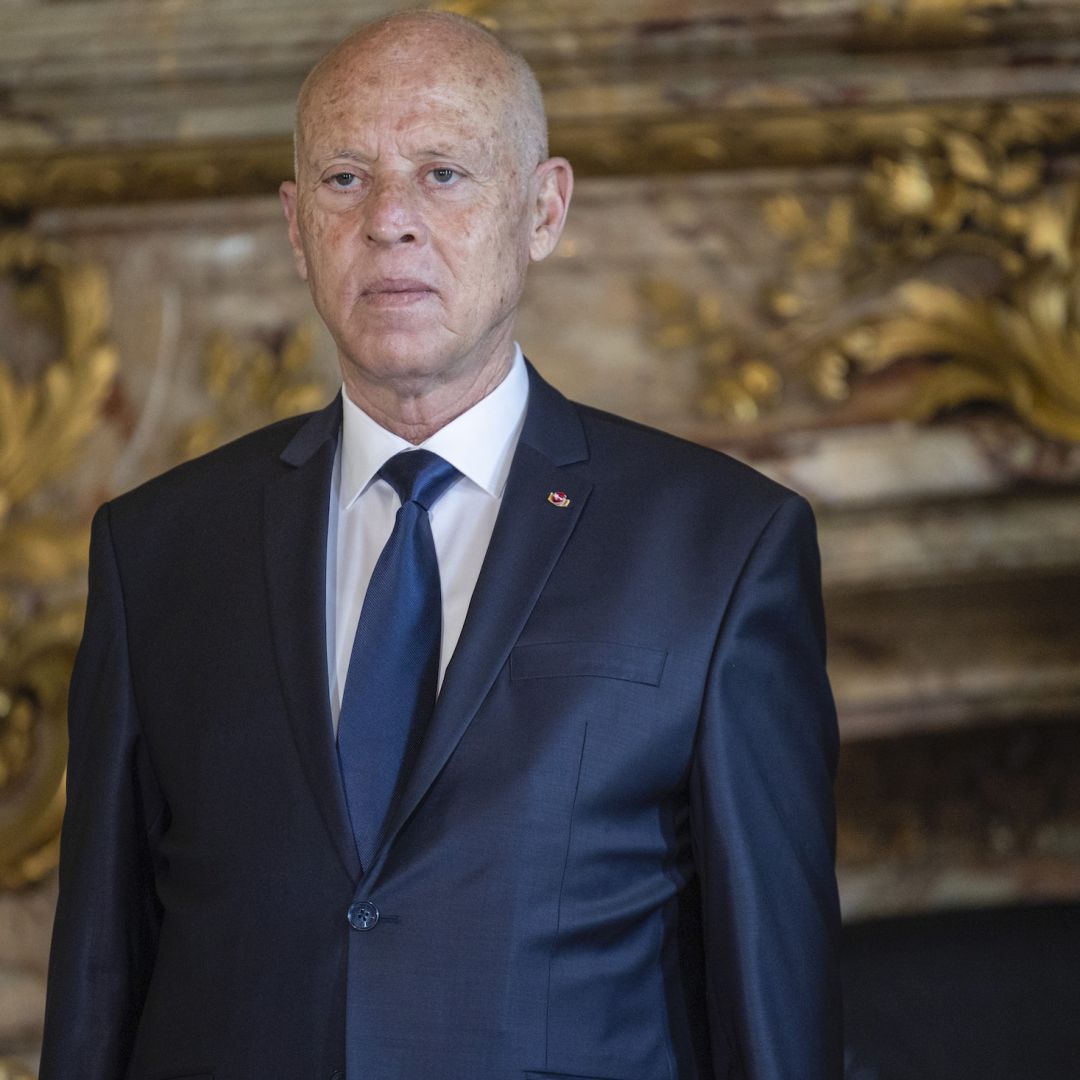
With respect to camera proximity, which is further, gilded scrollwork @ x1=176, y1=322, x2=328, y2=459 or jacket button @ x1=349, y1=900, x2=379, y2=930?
gilded scrollwork @ x1=176, y1=322, x2=328, y2=459

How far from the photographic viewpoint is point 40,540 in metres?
2.48

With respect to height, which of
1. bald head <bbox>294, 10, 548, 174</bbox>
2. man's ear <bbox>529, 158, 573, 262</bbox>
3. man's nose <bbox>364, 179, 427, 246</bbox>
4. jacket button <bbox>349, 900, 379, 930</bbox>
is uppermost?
bald head <bbox>294, 10, 548, 174</bbox>

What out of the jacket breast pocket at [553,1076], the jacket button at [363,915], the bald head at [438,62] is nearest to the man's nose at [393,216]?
the bald head at [438,62]

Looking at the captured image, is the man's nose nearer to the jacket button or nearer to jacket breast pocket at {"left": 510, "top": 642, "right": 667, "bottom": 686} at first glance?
jacket breast pocket at {"left": 510, "top": 642, "right": 667, "bottom": 686}

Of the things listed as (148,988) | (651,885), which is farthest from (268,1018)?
(651,885)

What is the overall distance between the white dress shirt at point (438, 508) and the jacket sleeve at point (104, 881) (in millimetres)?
223

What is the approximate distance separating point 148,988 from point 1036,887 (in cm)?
146

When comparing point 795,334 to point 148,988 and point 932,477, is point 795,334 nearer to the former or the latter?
point 932,477

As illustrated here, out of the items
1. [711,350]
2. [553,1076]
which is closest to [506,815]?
[553,1076]


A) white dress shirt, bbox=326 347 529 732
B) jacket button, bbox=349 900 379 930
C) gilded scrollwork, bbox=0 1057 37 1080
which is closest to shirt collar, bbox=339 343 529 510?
white dress shirt, bbox=326 347 529 732

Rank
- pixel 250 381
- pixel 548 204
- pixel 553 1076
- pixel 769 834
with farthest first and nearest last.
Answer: pixel 250 381
pixel 548 204
pixel 769 834
pixel 553 1076

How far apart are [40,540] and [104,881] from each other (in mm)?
1014

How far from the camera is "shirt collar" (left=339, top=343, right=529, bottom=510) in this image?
5.16ft

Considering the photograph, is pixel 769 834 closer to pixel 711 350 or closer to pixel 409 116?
pixel 409 116
